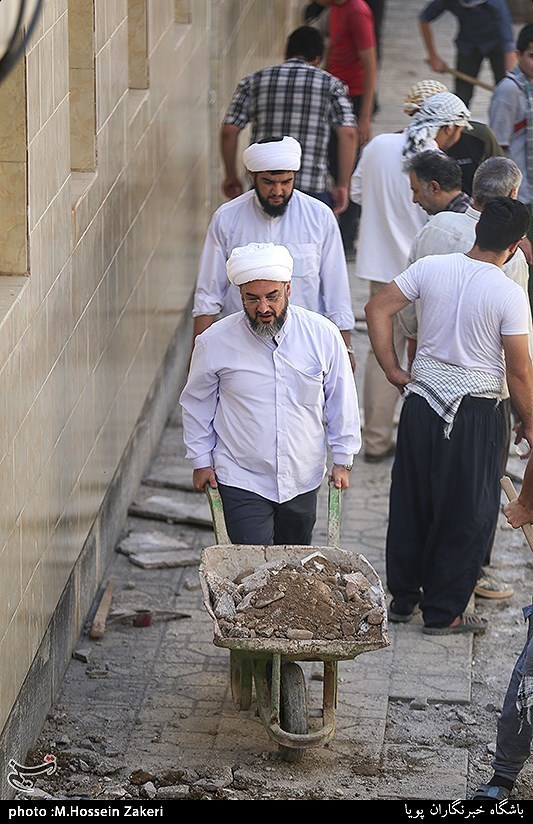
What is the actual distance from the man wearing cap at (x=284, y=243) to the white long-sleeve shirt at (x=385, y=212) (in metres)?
1.26

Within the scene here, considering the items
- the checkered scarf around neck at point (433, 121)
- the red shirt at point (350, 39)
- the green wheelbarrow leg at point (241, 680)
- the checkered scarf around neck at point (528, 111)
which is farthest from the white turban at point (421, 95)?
the red shirt at point (350, 39)

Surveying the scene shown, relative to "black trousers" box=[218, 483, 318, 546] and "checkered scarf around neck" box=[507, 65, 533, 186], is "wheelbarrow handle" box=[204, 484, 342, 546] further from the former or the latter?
"checkered scarf around neck" box=[507, 65, 533, 186]

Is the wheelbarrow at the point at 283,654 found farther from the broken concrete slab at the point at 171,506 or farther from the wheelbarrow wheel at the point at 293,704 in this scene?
the broken concrete slab at the point at 171,506

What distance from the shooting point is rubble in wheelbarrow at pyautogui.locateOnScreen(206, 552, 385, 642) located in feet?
18.5

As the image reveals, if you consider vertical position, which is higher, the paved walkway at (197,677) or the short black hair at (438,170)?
the short black hair at (438,170)

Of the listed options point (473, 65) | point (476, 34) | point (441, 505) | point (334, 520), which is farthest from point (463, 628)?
point (473, 65)

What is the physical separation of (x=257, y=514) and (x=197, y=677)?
3.25 ft

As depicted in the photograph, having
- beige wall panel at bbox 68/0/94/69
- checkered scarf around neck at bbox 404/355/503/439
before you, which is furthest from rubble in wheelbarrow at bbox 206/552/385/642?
beige wall panel at bbox 68/0/94/69

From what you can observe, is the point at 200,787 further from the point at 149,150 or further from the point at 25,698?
the point at 149,150

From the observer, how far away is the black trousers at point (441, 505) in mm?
6930

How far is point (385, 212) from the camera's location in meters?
8.88

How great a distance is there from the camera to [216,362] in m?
6.20

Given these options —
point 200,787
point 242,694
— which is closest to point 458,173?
point 242,694

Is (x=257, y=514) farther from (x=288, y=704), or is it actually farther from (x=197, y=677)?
(x=197, y=677)
